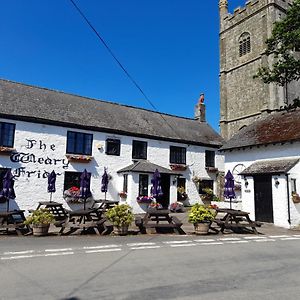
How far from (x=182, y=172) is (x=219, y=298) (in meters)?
19.7

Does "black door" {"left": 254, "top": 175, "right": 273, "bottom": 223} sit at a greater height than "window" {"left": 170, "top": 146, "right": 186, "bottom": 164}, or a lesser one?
lesser

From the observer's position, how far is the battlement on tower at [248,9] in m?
34.1

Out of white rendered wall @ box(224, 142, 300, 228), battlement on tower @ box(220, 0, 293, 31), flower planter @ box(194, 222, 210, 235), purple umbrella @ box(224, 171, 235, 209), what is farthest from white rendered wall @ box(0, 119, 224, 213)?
battlement on tower @ box(220, 0, 293, 31)

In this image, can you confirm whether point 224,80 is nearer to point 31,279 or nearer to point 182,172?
point 182,172

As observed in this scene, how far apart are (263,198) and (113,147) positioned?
10.9 meters

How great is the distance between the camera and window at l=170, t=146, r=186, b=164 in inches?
965

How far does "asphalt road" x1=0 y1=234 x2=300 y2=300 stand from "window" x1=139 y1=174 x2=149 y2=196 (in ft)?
34.9

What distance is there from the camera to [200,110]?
31266 mm

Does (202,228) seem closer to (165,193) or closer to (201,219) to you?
(201,219)

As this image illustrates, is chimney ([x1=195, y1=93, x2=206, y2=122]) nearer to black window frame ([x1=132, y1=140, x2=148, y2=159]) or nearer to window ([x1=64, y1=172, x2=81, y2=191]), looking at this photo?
black window frame ([x1=132, y1=140, x2=148, y2=159])

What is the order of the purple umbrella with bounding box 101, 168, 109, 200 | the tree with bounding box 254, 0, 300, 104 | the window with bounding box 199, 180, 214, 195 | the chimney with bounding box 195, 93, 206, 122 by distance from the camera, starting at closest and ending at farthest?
the tree with bounding box 254, 0, 300, 104 → the purple umbrella with bounding box 101, 168, 109, 200 → the window with bounding box 199, 180, 214, 195 → the chimney with bounding box 195, 93, 206, 122

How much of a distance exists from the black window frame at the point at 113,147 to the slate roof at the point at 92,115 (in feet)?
2.29

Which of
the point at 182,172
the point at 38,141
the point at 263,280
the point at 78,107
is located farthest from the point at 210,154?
the point at 263,280

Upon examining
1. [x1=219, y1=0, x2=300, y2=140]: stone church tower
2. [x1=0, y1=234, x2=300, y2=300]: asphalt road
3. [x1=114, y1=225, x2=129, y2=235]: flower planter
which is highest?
[x1=219, y1=0, x2=300, y2=140]: stone church tower
